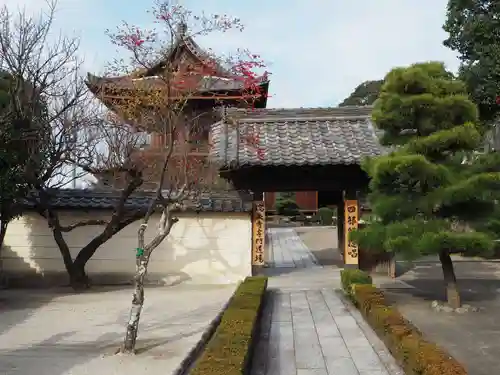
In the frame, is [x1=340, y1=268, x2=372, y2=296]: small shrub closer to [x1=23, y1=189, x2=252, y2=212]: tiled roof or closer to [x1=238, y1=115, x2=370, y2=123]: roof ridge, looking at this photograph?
Answer: [x1=23, y1=189, x2=252, y2=212]: tiled roof

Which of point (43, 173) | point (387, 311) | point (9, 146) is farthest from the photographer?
point (43, 173)

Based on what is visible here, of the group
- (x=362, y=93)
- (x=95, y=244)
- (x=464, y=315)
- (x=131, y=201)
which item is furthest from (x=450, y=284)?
(x=362, y=93)

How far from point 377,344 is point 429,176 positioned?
3.02 meters

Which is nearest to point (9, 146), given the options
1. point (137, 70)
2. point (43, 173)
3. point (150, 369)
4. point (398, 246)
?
point (43, 173)

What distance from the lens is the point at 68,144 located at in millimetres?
11609

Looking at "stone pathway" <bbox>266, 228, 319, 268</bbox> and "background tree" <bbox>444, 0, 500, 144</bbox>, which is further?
"stone pathway" <bbox>266, 228, 319, 268</bbox>

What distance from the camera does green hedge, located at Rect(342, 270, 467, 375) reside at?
477 centimetres

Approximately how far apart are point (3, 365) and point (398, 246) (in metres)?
5.87

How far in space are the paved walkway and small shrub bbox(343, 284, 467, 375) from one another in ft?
0.79

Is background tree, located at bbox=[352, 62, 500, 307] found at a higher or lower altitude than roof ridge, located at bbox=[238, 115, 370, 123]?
lower

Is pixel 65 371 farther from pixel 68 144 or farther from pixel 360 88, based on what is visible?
pixel 360 88

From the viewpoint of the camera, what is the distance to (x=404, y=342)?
226 inches

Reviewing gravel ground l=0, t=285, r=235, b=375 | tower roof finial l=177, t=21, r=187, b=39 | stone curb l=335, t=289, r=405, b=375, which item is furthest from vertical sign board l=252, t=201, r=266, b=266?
tower roof finial l=177, t=21, r=187, b=39

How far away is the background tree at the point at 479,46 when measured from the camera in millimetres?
15547
